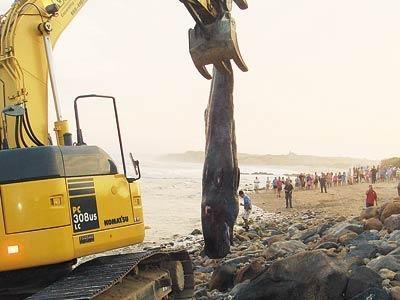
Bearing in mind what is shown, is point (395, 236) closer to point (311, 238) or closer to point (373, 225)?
point (373, 225)

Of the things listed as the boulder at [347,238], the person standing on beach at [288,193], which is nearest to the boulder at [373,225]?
the boulder at [347,238]

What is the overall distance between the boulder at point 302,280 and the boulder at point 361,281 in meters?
0.09

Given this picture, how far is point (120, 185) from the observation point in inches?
243

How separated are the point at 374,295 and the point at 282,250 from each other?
4.09 meters

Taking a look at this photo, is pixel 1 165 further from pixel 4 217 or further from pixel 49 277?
pixel 49 277

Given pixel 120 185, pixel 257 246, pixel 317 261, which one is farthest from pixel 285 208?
pixel 120 185

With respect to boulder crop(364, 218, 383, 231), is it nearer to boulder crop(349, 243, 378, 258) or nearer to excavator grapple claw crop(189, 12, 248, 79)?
boulder crop(349, 243, 378, 258)

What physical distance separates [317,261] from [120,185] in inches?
115

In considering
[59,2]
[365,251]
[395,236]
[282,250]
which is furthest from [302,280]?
[59,2]

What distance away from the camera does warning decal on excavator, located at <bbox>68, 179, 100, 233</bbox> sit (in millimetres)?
5539

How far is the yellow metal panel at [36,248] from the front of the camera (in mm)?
5199

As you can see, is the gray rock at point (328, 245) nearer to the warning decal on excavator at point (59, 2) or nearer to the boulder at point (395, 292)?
the boulder at point (395, 292)

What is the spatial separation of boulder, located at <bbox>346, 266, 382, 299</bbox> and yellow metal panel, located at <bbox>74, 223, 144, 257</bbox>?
2.73m

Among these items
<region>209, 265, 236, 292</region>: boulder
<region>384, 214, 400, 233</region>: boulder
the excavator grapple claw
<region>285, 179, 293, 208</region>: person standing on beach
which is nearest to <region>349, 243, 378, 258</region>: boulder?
<region>384, 214, 400, 233</region>: boulder
